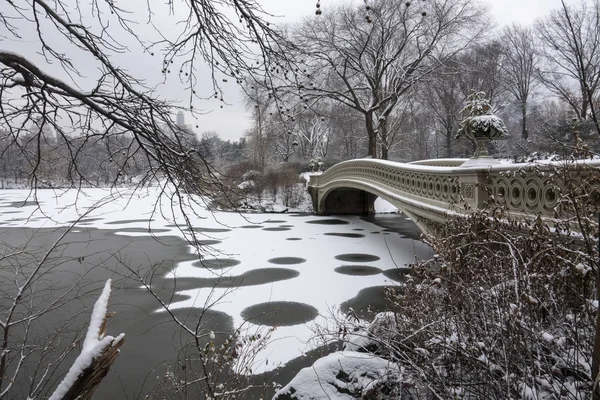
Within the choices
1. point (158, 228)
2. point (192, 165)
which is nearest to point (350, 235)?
point (158, 228)

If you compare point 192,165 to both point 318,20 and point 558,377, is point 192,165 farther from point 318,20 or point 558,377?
point 318,20

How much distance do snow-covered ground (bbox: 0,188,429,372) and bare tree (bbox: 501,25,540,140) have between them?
1995cm

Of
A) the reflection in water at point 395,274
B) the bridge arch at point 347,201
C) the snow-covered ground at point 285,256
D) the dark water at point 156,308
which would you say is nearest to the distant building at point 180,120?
the snow-covered ground at point 285,256

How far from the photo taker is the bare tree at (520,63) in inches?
1171

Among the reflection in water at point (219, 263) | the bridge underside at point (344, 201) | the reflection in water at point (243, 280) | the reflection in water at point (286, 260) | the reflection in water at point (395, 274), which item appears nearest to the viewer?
the reflection in water at point (243, 280)

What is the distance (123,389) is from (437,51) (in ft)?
83.3

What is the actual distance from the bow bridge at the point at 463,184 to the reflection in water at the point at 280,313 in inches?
135

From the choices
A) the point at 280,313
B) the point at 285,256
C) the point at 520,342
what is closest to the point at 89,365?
the point at 520,342

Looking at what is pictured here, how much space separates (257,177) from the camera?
91.9 ft

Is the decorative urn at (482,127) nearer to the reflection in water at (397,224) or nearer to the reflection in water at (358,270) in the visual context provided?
the reflection in water at (358,270)

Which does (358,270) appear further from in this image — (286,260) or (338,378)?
(338,378)

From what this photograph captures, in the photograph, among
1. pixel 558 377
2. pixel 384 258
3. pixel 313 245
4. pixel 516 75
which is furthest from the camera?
pixel 516 75

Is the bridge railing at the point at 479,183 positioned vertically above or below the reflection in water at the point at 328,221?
above

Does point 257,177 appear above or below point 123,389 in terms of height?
above
